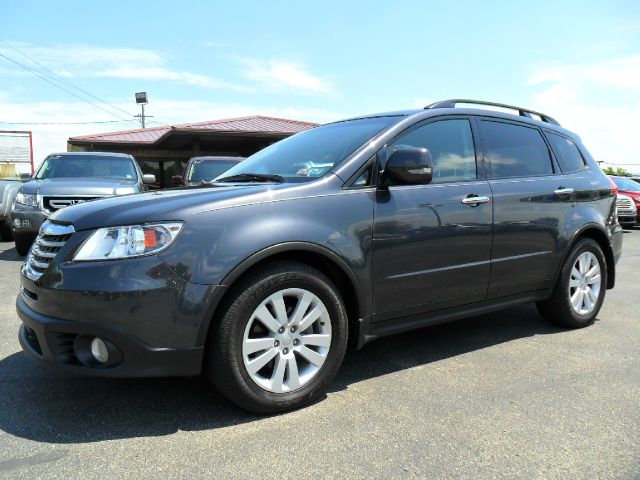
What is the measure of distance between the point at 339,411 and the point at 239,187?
4.36 ft

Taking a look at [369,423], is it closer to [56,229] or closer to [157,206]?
[157,206]

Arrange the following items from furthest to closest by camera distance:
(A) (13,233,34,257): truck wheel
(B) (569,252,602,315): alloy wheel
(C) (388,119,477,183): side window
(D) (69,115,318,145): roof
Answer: (D) (69,115,318,145): roof, (A) (13,233,34,257): truck wheel, (B) (569,252,602,315): alloy wheel, (C) (388,119,477,183): side window

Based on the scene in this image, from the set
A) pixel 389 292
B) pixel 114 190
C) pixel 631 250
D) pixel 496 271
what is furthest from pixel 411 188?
pixel 631 250

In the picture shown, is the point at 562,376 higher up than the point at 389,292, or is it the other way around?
the point at 389,292

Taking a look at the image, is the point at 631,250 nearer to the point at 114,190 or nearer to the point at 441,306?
the point at 441,306

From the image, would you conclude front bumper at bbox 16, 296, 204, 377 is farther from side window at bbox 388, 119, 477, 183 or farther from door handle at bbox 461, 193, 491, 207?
door handle at bbox 461, 193, 491, 207

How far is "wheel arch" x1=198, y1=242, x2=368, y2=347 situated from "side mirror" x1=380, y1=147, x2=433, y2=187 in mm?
588

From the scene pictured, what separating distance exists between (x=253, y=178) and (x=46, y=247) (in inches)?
49.4

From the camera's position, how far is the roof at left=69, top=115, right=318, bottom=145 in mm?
18391

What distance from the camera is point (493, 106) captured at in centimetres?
443

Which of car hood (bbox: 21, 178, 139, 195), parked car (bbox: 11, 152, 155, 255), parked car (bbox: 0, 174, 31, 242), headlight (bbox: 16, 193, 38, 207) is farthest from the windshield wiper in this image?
parked car (bbox: 0, 174, 31, 242)

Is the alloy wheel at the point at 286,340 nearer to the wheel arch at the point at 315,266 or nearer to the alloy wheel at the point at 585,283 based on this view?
the wheel arch at the point at 315,266

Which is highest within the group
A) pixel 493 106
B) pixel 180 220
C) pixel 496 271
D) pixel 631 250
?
pixel 493 106

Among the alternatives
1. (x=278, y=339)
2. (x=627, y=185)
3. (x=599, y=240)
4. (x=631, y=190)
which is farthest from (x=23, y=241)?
(x=627, y=185)
